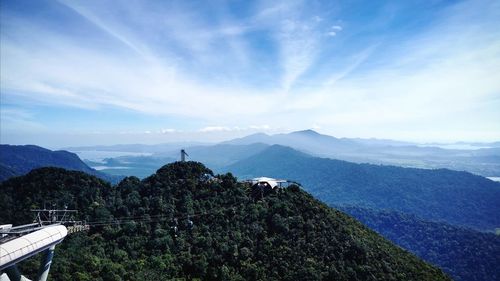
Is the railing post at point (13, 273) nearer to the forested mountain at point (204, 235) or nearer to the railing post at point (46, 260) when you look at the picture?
the railing post at point (46, 260)

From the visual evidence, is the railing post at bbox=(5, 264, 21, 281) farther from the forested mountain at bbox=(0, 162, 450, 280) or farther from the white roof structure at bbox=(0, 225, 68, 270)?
the forested mountain at bbox=(0, 162, 450, 280)

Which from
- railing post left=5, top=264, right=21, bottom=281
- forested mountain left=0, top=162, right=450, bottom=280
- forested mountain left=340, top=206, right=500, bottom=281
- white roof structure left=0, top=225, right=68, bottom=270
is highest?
white roof structure left=0, top=225, right=68, bottom=270

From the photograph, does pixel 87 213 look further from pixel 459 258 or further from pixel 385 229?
pixel 385 229

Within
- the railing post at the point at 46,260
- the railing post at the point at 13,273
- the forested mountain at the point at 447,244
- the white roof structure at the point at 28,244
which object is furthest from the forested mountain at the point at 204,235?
the forested mountain at the point at 447,244

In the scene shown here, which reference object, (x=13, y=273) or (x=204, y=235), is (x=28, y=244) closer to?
(x=13, y=273)

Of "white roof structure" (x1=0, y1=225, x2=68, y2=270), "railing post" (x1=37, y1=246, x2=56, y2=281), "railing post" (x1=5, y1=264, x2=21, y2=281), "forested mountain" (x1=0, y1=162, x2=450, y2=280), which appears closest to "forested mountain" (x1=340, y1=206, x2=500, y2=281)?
"forested mountain" (x1=0, y1=162, x2=450, y2=280)

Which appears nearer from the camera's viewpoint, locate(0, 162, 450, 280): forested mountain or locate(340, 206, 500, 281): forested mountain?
locate(0, 162, 450, 280): forested mountain
